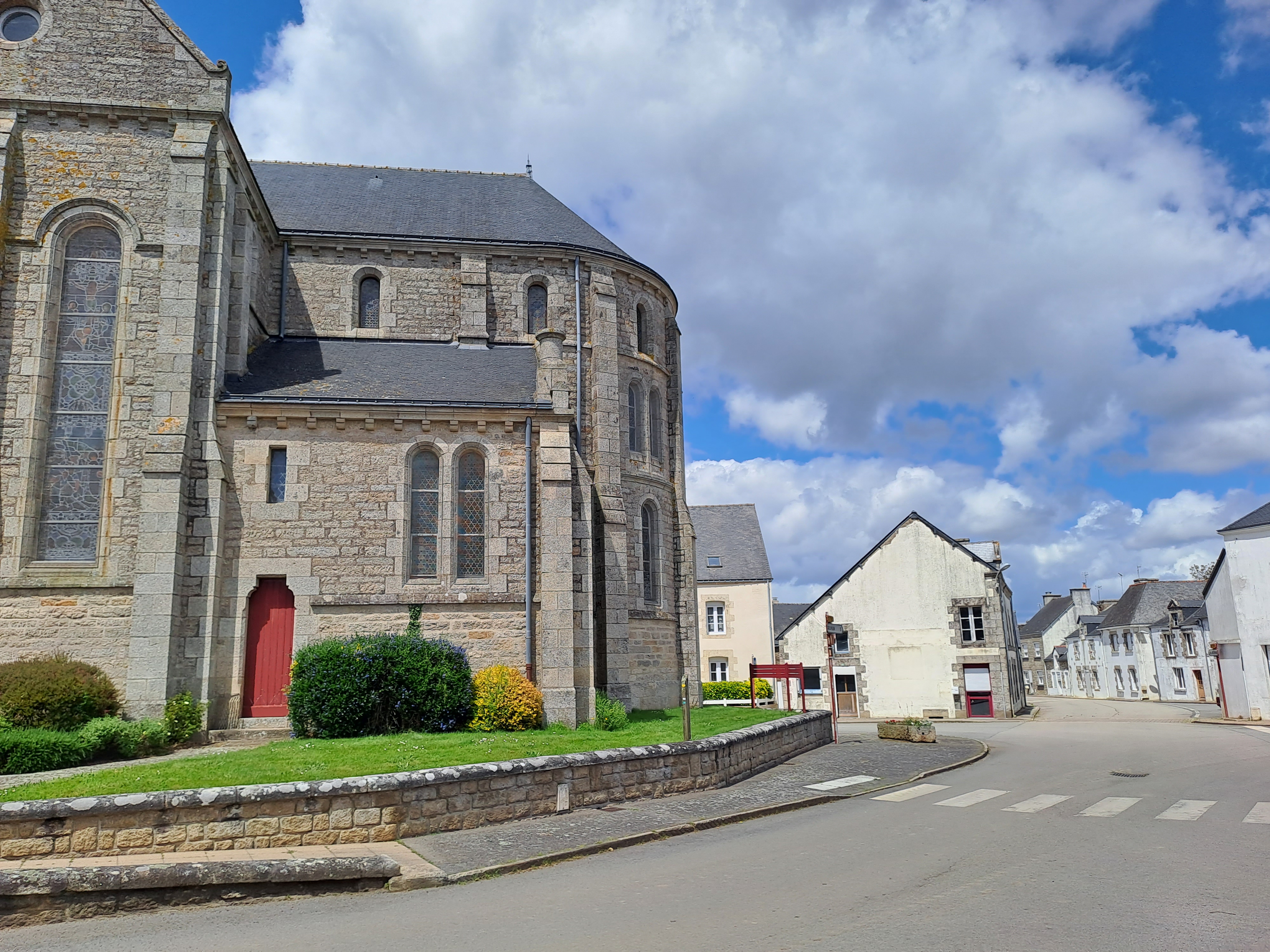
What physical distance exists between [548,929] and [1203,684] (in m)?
54.8

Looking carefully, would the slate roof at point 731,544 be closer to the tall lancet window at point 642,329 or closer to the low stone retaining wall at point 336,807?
the tall lancet window at point 642,329

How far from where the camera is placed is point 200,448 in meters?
16.0

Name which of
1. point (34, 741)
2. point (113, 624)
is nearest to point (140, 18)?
point (113, 624)

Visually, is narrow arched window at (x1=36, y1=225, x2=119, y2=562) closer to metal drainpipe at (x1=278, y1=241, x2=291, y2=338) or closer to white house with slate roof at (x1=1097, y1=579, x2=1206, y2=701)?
metal drainpipe at (x1=278, y1=241, x2=291, y2=338)

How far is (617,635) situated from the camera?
65.3 ft

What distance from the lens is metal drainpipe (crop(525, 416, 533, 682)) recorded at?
16859 millimetres

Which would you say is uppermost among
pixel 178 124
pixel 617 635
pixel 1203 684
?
pixel 178 124

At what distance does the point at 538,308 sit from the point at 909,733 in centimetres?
1393

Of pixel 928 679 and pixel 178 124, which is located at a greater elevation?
pixel 178 124

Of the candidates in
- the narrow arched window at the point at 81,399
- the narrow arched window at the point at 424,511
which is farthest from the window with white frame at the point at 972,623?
the narrow arched window at the point at 81,399

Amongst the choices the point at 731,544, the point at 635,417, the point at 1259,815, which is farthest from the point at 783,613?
the point at 1259,815

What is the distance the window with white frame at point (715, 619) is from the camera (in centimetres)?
4091

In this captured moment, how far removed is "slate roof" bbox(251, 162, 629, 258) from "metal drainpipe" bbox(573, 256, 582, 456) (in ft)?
2.34

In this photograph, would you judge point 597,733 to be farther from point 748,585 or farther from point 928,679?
point 748,585
